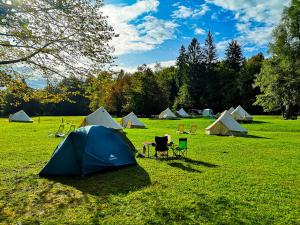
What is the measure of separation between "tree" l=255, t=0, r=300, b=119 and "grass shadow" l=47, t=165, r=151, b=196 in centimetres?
3630

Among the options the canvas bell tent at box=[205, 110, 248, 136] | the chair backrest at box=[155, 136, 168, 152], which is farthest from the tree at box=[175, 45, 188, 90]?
the chair backrest at box=[155, 136, 168, 152]

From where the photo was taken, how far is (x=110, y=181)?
1028 cm

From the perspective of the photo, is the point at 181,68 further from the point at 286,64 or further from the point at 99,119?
the point at 99,119

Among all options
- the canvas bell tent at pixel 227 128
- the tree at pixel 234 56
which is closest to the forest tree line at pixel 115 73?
the tree at pixel 234 56

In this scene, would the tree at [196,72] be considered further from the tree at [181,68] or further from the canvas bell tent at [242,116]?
the canvas bell tent at [242,116]

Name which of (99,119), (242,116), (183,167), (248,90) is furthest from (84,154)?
(248,90)

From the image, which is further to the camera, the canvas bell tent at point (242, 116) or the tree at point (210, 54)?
the tree at point (210, 54)

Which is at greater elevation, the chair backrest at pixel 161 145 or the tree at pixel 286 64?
the tree at pixel 286 64

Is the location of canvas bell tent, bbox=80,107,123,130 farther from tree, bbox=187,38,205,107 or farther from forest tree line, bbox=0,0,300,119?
tree, bbox=187,38,205,107

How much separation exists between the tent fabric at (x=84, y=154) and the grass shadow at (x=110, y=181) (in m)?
0.29

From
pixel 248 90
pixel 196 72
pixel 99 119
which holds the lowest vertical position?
pixel 99 119

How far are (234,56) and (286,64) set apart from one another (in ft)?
140

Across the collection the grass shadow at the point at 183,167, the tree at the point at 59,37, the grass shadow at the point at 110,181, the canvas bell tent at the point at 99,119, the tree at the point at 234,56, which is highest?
the tree at the point at 234,56

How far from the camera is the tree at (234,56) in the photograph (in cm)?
8388
